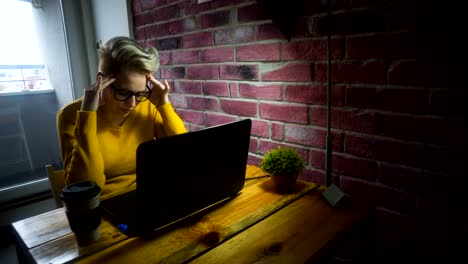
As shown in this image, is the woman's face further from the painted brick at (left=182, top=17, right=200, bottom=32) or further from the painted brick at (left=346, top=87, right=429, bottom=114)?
the painted brick at (left=346, top=87, right=429, bottom=114)

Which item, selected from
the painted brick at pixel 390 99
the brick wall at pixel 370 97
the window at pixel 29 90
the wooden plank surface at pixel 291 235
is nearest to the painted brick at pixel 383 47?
the brick wall at pixel 370 97

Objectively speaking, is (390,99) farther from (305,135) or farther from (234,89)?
(234,89)

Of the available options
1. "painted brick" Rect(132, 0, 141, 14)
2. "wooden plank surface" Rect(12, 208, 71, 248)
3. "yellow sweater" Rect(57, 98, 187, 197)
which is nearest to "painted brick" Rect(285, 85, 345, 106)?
"yellow sweater" Rect(57, 98, 187, 197)

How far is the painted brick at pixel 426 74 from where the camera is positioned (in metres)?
0.98

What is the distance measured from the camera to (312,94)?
1.33m

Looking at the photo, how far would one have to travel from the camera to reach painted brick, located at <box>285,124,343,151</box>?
130 centimetres

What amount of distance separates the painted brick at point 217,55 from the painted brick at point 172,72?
213 millimetres

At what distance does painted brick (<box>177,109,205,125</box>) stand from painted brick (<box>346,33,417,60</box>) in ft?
3.12

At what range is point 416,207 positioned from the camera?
113cm

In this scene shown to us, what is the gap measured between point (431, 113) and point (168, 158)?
2.78ft

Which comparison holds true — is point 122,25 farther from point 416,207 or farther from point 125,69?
point 416,207

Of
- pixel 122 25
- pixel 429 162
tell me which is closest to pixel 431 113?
pixel 429 162

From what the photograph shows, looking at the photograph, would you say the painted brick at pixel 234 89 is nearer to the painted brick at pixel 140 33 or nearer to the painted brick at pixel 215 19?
the painted brick at pixel 215 19

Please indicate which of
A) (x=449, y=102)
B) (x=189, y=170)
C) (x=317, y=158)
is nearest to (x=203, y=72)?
(x=317, y=158)
